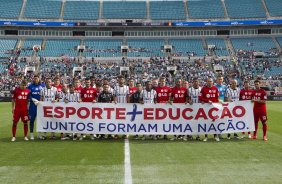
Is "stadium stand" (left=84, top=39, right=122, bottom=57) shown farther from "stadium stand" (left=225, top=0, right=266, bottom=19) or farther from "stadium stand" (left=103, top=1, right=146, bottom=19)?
"stadium stand" (left=225, top=0, right=266, bottom=19)

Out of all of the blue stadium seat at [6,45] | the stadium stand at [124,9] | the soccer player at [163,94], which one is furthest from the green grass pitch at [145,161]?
the stadium stand at [124,9]

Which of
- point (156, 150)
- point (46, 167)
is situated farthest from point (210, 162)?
point (46, 167)

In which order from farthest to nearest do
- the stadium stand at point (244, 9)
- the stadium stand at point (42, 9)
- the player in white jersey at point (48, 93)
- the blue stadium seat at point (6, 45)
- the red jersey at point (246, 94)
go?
the stadium stand at point (42, 9) → the stadium stand at point (244, 9) → the blue stadium seat at point (6, 45) → the red jersey at point (246, 94) → the player in white jersey at point (48, 93)

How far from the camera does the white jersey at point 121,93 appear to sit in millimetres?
13799

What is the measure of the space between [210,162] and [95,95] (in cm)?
605

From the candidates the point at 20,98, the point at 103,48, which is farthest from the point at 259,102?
the point at 103,48

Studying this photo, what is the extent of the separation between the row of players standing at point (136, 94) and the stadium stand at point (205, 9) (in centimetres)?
5364

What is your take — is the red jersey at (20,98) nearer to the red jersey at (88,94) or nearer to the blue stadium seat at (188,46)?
the red jersey at (88,94)

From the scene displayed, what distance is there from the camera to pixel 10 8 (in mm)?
65688

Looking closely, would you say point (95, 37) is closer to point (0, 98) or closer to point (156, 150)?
point (0, 98)

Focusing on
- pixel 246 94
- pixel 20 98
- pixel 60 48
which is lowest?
pixel 20 98

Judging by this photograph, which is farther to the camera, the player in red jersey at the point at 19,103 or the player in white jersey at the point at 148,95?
the player in white jersey at the point at 148,95

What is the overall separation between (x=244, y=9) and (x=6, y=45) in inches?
1587

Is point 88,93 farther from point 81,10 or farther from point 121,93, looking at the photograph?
point 81,10
